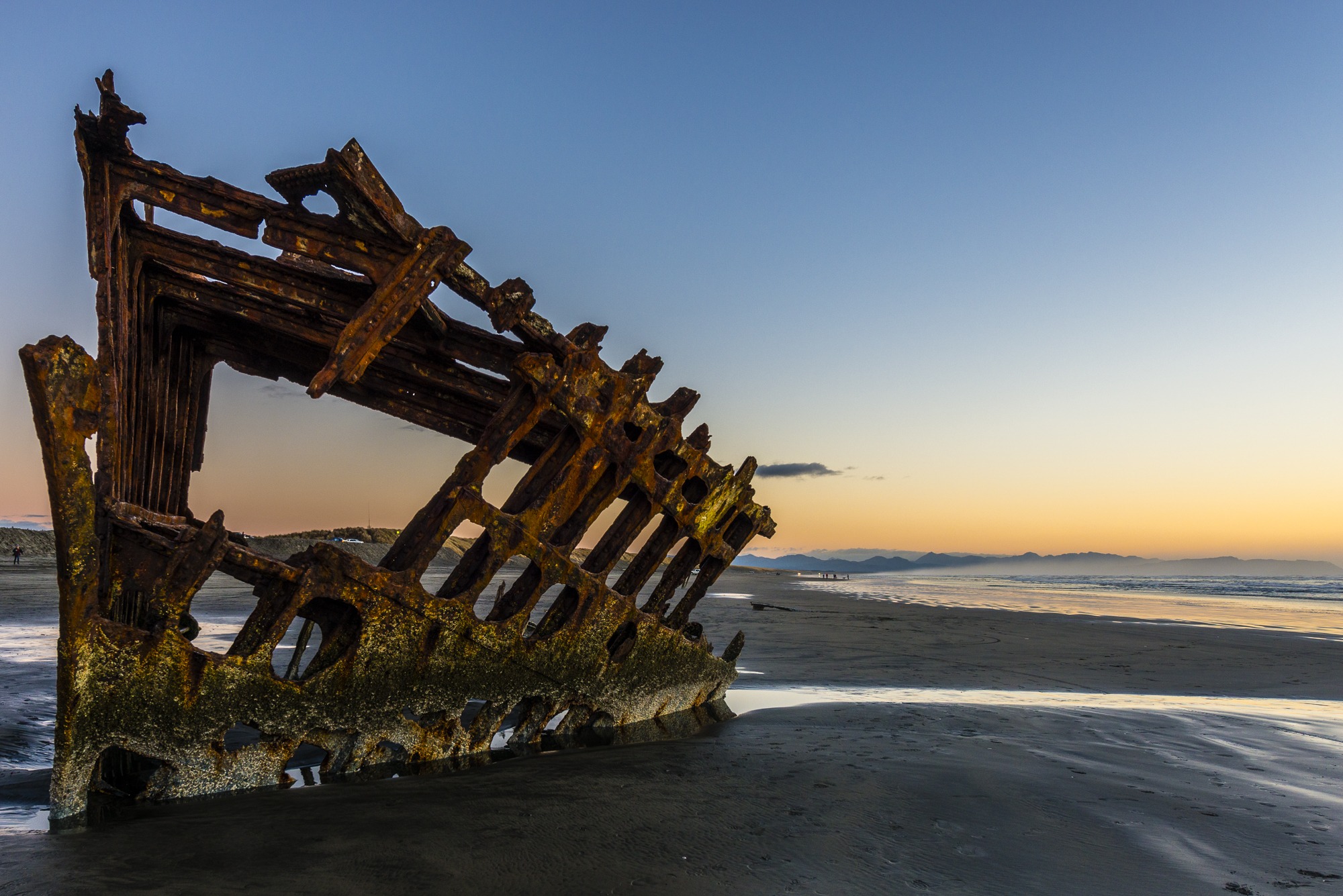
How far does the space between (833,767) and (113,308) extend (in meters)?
4.83

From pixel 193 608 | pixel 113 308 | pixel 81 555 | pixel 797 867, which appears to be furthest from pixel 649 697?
pixel 193 608

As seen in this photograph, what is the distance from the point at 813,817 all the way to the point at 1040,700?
5.09 m

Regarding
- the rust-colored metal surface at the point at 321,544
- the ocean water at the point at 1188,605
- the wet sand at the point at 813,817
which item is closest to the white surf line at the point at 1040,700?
the wet sand at the point at 813,817

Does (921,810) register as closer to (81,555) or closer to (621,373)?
(621,373)

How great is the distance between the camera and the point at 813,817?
3668mm

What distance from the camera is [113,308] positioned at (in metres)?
3.77

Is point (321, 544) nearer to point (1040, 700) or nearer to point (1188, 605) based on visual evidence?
point (1040, 700)

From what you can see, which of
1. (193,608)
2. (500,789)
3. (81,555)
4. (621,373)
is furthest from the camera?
(193,608)

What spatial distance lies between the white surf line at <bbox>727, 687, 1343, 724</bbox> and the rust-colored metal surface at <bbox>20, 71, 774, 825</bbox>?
6.28ft

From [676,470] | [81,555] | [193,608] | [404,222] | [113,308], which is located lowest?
[193,608]

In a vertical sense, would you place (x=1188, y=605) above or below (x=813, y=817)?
below

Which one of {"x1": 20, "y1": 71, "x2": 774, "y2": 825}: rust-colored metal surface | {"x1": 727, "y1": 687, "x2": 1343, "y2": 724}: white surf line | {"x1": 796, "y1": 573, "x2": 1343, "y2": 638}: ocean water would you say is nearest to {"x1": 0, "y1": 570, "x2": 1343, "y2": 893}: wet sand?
{"x1": 727, "y1": 687, "x2": 1343, "y2": 724}: white surf line

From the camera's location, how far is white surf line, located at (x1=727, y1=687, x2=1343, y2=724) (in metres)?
7.11

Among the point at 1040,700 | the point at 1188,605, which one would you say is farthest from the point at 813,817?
the point at 1188,605
